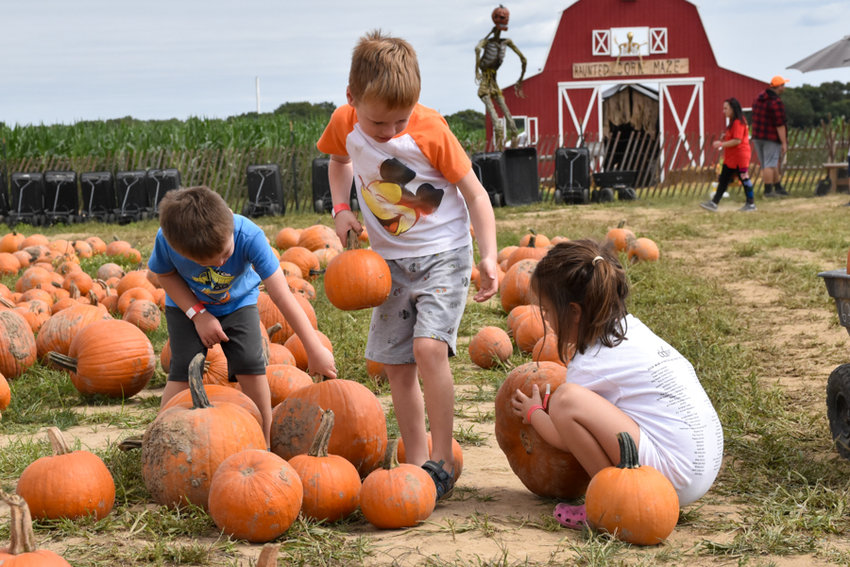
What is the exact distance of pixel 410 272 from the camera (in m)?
3.62

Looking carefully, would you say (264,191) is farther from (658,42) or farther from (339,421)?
(658,42)

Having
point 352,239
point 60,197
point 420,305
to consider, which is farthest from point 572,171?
point 420,305

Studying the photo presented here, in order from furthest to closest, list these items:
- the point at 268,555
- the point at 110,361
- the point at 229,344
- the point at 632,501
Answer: the point at 110,361
the point at 229,344
the point at 632,501
the point at 268,555

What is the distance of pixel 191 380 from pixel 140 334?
1939 millimetres

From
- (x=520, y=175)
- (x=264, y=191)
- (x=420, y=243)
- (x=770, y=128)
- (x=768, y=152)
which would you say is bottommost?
(x=420, y=243)

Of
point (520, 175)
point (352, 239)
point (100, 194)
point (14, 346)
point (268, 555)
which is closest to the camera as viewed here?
point (268, 555)

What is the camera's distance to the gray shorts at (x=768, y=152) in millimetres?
17078

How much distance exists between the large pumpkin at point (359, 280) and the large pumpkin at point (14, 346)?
9.27ft

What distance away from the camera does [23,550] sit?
2275 millimetres

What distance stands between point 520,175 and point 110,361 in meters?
A: 13.1

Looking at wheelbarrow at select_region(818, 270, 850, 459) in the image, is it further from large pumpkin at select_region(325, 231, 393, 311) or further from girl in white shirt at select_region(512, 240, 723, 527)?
large pumpkin at select_region(325, 231, 393, 311)

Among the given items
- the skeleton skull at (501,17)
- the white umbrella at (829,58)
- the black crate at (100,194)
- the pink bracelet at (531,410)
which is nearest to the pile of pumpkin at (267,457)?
the pink bracelet at (531,410)

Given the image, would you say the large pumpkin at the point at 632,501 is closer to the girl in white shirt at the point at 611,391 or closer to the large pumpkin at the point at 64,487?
the girl in white shirt at the point at 611,391

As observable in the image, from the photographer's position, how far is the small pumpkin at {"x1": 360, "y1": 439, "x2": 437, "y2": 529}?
3035 millimetres
